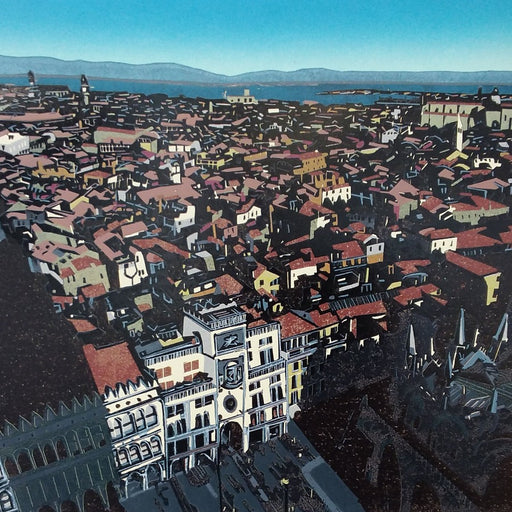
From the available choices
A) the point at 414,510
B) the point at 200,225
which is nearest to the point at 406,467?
the point at 414,510

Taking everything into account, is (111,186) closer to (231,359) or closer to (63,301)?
(63,301)

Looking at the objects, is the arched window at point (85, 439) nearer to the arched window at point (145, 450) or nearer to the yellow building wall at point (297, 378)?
the arched window at point (145, 450)

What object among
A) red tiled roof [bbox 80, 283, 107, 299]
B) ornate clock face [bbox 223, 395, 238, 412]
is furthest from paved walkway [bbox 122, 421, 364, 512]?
red tiled roof [bbox 80, 283, 107, 299]

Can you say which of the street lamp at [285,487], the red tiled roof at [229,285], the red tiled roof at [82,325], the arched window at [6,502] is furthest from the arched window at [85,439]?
the street lamp at [285,487]

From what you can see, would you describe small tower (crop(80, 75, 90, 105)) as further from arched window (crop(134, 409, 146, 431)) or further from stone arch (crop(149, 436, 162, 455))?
stone arch (crop(149, 436, 162, 455))

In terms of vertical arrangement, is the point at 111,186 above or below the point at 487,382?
above

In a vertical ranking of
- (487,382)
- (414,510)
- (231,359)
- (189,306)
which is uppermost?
(189,306)
